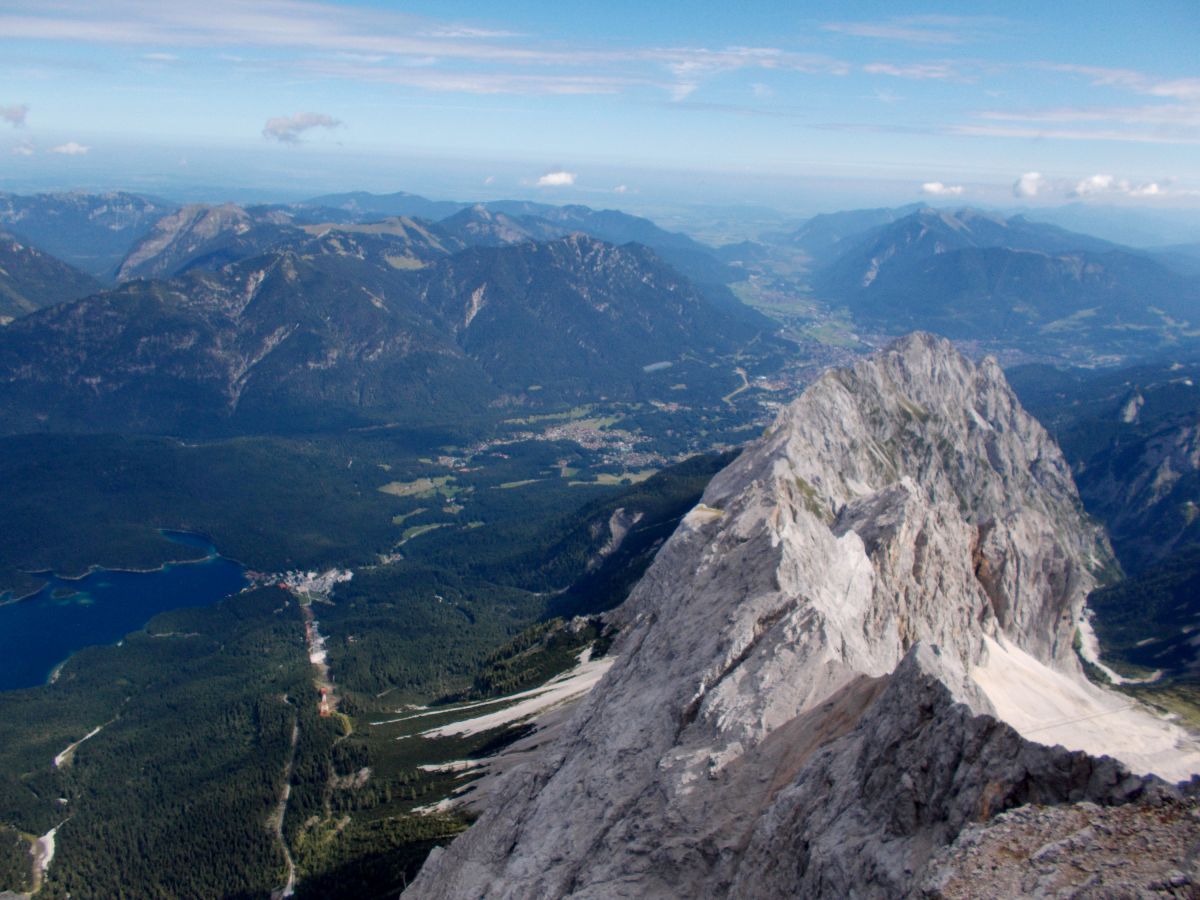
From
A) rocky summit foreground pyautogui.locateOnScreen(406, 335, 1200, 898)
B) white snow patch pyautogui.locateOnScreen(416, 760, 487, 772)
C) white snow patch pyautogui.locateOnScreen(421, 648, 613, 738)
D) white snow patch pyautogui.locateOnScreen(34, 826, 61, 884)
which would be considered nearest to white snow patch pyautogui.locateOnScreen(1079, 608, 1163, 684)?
rocky summit foreground pyautogui.locateOnScreen(406, 335, 1200, 898)

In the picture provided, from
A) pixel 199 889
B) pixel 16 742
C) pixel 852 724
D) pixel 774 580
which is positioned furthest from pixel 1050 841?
pixel 16 742

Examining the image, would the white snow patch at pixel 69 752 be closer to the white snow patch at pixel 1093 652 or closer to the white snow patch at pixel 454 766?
the white snow patch at pixel 454 766

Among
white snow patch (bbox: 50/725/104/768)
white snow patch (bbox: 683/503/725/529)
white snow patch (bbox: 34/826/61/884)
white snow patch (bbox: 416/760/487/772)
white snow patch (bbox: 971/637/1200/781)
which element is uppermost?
white snow patch (bbox: 683/503/725/529)

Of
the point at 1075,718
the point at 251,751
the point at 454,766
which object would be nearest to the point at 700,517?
the point at 454,766

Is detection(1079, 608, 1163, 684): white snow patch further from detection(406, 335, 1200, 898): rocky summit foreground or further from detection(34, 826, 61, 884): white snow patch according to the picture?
detection(34, 826, 61, 884): white snow patch

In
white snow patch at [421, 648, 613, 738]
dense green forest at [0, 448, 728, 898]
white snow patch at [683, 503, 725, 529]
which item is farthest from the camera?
white snow patch at [421, 648, 613, 738]

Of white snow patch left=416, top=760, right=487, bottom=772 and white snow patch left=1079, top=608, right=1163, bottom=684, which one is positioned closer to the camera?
white snow patch left=416, top=760, right=487, bottom=772

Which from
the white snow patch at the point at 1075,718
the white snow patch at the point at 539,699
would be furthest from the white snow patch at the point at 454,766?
the white snow patch at the point at 1075,718
